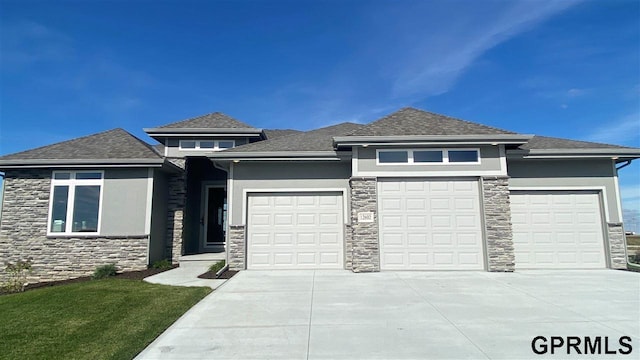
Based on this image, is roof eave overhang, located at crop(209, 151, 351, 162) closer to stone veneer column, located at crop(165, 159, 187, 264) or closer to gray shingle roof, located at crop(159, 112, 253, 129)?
stone veneer column, located at crop(165, 159, 187, 264)

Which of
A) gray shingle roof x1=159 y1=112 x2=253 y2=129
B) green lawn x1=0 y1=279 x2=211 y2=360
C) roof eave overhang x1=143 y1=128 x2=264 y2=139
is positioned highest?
gray shingle roof x1=159 y1=112 x2=253 y2=129

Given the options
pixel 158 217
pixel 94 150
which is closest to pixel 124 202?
pixel 158 217

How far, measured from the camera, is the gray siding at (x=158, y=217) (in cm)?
1039

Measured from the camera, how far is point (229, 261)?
9445 mm

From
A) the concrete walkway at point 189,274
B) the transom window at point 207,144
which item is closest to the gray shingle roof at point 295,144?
the transom window at point 207,144

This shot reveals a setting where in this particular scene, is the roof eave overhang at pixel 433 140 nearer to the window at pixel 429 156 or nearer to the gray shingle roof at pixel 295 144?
the window at pixel 429 156

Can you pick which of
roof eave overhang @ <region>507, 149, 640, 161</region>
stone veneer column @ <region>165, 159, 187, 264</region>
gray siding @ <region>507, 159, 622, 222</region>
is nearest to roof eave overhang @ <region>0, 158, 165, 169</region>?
stone veneer column @ <region>165, 159, 187, 264</region>

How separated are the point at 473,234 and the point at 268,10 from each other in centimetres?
902

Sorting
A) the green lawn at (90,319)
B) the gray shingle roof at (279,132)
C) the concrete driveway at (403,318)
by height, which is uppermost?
the gray shingle roof at (279,132)

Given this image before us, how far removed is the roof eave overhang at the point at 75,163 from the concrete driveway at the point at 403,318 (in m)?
5.09

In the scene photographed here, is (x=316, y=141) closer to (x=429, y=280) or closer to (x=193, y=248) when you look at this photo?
(x=429, y=280)

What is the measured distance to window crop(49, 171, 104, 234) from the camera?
10102 millimetres

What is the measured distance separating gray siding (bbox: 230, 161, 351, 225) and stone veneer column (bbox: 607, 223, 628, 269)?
773 cm

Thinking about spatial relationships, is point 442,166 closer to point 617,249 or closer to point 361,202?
point 361,202
